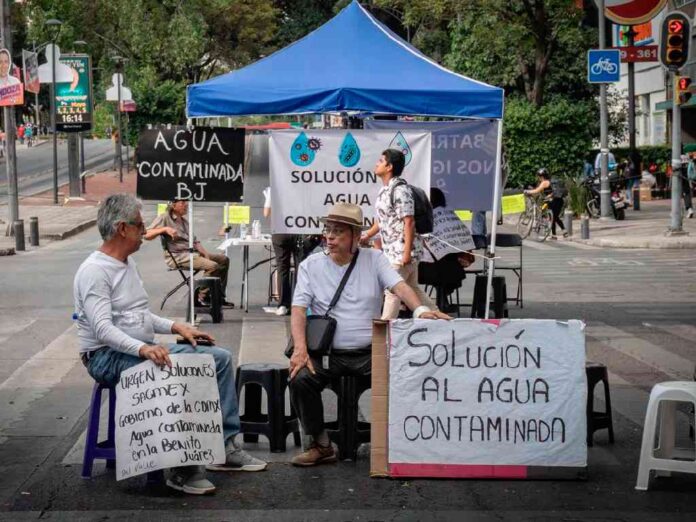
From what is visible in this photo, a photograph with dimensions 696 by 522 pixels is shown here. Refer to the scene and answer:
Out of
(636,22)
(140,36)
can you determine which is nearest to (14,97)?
(636,22)

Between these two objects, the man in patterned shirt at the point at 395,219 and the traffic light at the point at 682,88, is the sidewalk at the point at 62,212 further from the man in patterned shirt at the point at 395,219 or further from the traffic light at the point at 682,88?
the man in patterned shirt at the point at 395,219

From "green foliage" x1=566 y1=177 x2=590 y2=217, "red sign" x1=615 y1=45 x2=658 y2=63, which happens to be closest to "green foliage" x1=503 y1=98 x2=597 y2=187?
"green foliage" x1=566 y1=177 x2=590 y2=217

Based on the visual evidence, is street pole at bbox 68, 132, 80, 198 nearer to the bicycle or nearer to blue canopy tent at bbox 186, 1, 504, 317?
the bicycle

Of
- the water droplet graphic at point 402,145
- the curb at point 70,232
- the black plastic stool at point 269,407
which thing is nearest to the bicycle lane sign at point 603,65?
the curb at point 70,232

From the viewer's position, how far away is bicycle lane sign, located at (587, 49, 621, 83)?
2842cm

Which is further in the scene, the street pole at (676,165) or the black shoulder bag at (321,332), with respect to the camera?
the street pole at (676,165)

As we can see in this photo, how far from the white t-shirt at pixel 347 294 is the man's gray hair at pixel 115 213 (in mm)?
1187

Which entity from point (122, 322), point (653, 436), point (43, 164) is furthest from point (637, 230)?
point (43, 164)

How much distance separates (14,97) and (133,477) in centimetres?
2259

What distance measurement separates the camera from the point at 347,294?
8.05 metres

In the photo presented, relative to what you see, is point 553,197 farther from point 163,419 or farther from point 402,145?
point 163,419

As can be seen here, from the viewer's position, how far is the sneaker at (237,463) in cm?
774

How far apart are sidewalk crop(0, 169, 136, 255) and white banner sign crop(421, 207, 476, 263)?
13439mm

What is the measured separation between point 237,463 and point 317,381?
Answer: 2.24 feet
